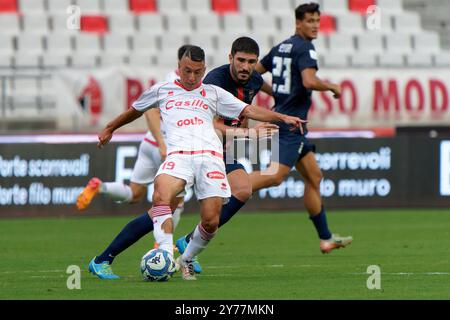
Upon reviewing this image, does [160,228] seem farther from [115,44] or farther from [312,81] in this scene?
[115,44]

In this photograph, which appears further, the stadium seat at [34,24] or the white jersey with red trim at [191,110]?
the stadium seat at [34,24]

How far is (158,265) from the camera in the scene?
32.7 ft

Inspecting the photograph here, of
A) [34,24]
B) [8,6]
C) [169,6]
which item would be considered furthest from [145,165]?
[169,6]

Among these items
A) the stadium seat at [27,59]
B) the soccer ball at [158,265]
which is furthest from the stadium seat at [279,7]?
the soccer ball at [158,265]

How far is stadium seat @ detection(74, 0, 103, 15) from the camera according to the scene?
2652 cm

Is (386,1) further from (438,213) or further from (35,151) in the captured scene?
(35,151)

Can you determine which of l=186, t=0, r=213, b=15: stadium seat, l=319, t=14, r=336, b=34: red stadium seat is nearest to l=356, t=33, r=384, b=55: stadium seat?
l=319, t=14, r=336, b=34: red stadium seat

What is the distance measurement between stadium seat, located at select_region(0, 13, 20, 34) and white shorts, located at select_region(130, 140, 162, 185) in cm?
1171

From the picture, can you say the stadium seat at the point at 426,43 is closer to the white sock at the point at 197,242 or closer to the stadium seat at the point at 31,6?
the stadium seat at the point at 31,6

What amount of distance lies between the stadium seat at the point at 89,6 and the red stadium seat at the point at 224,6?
9.17ft

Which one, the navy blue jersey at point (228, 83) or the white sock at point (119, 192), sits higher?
the navy blue jersey at point (228, 83)

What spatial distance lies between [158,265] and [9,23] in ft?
54.3

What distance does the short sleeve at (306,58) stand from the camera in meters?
13.4

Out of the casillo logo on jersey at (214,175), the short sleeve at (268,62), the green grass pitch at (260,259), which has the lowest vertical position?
the green grass pitch at (260,259)
